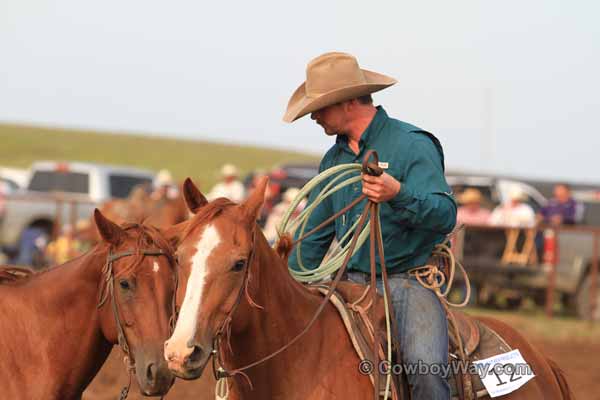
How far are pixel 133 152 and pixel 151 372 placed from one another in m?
60.4

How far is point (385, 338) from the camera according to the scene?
4.99 meters

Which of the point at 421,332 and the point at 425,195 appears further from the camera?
the point at 421,332

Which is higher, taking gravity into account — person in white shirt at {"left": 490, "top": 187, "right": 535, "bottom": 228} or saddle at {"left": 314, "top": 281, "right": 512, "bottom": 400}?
saddle at {"left": 314, "top": 281, "right": 512, "bottom": 400}

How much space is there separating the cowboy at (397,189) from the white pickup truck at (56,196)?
461 inches

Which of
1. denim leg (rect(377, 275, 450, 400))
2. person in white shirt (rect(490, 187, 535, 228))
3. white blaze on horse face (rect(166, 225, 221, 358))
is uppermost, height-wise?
white blaze on horse face (rect(166, 225, 221, 358))

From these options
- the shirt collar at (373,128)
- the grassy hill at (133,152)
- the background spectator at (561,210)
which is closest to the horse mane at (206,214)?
the shirt collar at (373,128)

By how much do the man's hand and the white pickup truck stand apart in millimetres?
12234

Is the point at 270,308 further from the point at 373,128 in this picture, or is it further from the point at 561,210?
the point at 561,210

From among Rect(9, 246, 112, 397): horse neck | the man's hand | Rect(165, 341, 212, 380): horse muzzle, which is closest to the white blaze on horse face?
Rect(165, 341, 212, 380): horse muzzle

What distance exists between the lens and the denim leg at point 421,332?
4898 millimetres

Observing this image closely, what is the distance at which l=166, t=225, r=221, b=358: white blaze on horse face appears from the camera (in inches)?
160

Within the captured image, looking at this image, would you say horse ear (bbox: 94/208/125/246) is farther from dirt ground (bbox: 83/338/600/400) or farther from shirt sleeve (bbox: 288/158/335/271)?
dirt ground (bbox: 83/338/600/400)

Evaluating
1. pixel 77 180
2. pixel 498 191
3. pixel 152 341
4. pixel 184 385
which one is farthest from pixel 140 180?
pixel 152 341

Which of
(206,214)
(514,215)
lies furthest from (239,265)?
(514,215)
